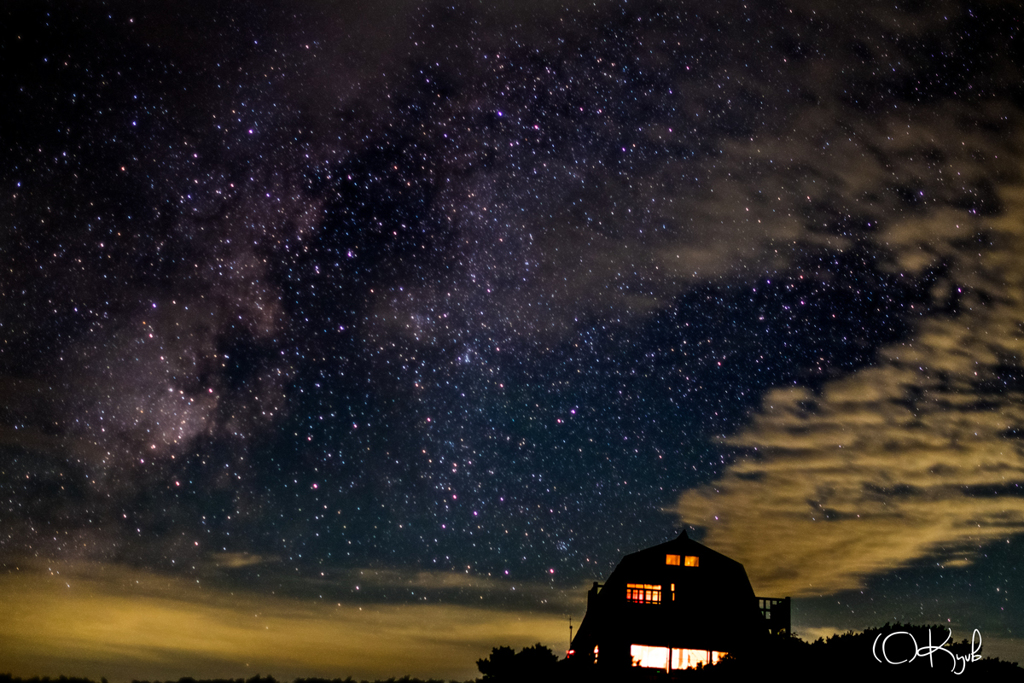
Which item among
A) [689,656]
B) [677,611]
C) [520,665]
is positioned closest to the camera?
[520,665]

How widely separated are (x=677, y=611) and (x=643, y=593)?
138 cm

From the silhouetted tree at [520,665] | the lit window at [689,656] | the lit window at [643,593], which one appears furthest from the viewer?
the lit window at [643,593]

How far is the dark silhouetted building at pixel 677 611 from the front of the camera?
86.7 feet

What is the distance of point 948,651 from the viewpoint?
17.8 meters

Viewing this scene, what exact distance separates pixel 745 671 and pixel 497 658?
8.84 meters

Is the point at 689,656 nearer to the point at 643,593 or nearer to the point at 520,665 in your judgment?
the point at 643,593

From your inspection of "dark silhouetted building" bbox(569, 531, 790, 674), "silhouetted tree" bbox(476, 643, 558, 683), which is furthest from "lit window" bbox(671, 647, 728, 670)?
"silhouetted tree" bbox(476, 643, 558, 683)

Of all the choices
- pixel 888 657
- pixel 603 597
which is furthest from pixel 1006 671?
pixel 603 597

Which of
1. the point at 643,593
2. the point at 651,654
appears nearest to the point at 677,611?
the point at 643,593

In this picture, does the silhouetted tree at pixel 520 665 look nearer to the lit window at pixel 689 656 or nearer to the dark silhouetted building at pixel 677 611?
the dark silhouetted building at pixel 677 611

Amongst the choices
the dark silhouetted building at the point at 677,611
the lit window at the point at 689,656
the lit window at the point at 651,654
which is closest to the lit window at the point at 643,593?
the dark silhouetted building at the point at 677,611

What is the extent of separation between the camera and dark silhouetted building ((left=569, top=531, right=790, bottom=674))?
86.7 feet

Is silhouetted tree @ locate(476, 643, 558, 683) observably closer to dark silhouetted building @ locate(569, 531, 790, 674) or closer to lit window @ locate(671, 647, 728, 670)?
dark silhouetted building @ locate(569, 531, 790, 674)

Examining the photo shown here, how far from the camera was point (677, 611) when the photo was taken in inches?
1081
